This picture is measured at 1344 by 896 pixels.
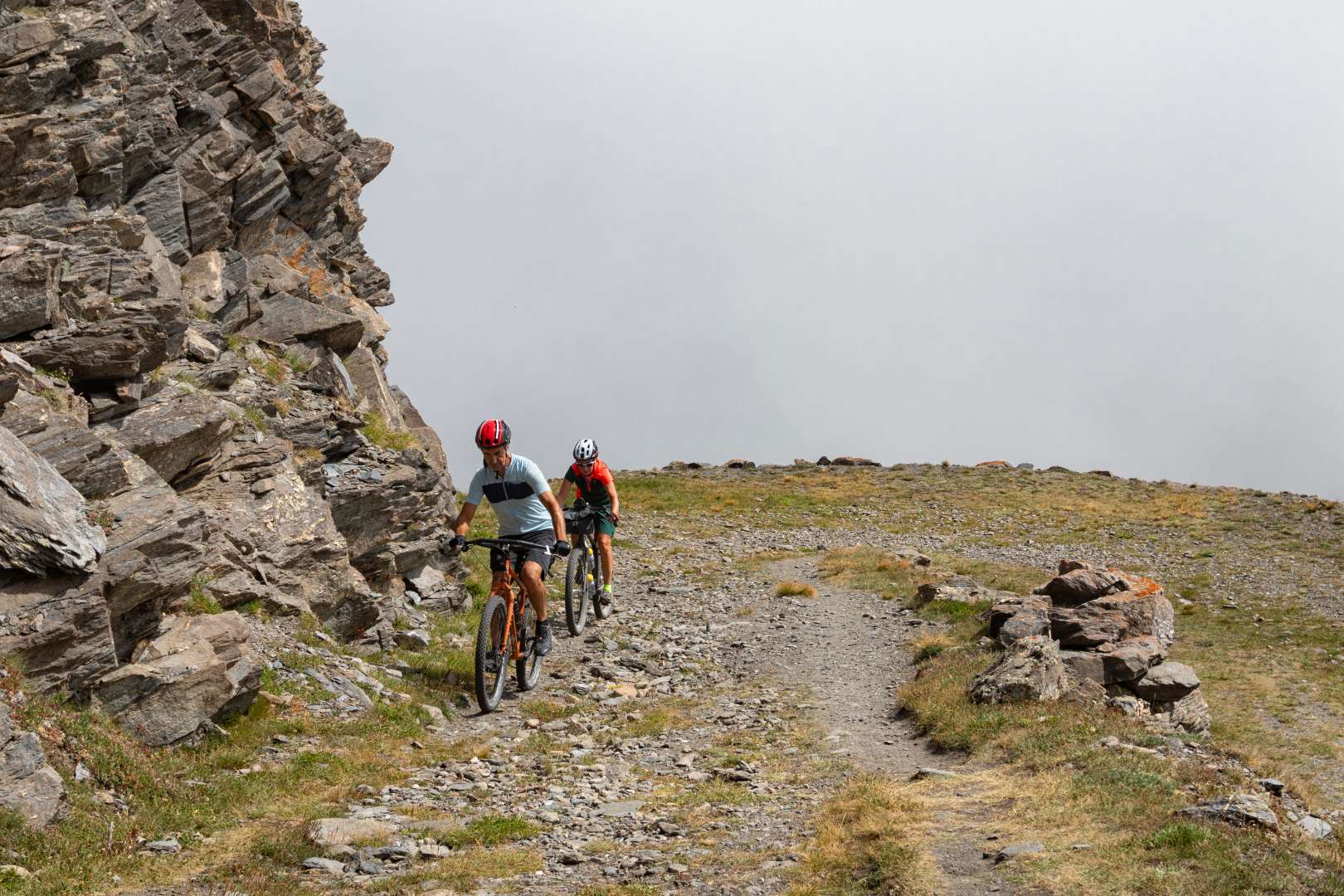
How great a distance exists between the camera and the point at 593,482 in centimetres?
1905

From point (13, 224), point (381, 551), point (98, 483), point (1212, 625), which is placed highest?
point (13, 224)

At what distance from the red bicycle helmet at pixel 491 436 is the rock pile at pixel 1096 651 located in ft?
25.8

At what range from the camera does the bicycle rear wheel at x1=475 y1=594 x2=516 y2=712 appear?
1310 centimetres

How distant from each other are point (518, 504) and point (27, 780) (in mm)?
7035

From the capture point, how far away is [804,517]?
5606cm

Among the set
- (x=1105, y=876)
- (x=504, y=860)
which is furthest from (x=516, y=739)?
(x=1105, y=876)

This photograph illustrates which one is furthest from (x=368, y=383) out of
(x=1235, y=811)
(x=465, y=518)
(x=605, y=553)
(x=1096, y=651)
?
(x=1235, y=811)

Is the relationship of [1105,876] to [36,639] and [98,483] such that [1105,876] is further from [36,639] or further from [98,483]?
[98,483]

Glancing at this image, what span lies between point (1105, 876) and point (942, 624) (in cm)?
1454

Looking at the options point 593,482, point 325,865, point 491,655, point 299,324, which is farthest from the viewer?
point 299,324

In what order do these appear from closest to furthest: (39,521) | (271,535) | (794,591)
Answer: (39,521) < (271,535) < (794,591)

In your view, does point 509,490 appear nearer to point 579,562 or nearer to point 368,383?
point 579,562

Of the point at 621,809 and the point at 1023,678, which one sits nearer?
the point at 621,809

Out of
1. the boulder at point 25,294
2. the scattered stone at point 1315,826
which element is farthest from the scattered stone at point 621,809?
the boulder at point 25,294
